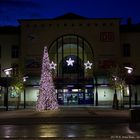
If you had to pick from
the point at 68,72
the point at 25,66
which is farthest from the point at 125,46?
the point at 25,66

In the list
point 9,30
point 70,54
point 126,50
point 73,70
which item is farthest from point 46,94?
point 9,30

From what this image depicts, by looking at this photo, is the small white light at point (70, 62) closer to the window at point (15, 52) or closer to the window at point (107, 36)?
the window at point (107, 36)

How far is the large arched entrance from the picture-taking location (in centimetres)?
7394

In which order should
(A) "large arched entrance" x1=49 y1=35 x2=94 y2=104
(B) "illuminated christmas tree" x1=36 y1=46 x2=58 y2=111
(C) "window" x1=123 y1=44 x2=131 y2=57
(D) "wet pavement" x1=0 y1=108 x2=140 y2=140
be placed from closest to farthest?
(D) "wet pavement" x1=0 y1=108 x2=140 y2=140
(B) "illuminated christmas tree" x1=36 y1=46 x2=58 y2=111
(A) "large arched entrance" x1=49 y1=35 x2=94 y2=104
(C) "window" x1=123 y1=44 x2=131 y2=57

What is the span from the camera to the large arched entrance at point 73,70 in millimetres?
73938

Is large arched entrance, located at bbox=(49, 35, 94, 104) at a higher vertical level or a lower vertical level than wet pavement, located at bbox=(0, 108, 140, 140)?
higher

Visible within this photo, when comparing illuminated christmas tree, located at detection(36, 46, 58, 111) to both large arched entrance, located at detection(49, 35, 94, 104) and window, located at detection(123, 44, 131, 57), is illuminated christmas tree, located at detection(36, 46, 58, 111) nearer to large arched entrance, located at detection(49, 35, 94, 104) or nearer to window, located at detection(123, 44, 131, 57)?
large arched entrance, located at detection(49, 35, 94, 104)

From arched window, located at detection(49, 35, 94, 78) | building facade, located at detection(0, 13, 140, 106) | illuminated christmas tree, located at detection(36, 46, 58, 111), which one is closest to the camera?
illuminated christmas tree, located at detection(36, 46, 58, 111)

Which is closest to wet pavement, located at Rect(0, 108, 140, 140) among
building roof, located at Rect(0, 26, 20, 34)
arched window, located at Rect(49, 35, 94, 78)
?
arched window, located at Rect(49, 35, 94, 78)

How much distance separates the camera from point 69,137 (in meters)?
20.5

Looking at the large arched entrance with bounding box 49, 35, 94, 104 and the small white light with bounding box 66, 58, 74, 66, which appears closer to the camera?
the large arched entrance with bounding box 49, 35, 94, 104

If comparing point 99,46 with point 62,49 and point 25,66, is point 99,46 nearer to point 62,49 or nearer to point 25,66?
point 62,49

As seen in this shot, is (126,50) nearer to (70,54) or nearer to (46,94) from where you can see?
(70,54)

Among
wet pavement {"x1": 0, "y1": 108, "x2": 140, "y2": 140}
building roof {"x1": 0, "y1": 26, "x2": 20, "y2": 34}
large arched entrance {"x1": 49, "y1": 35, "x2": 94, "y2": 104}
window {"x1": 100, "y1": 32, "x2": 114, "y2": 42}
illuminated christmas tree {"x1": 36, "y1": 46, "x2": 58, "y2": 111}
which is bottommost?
wet pavement {"x1": 0, "y1": 108, "x2": 140, "y2": 140}
